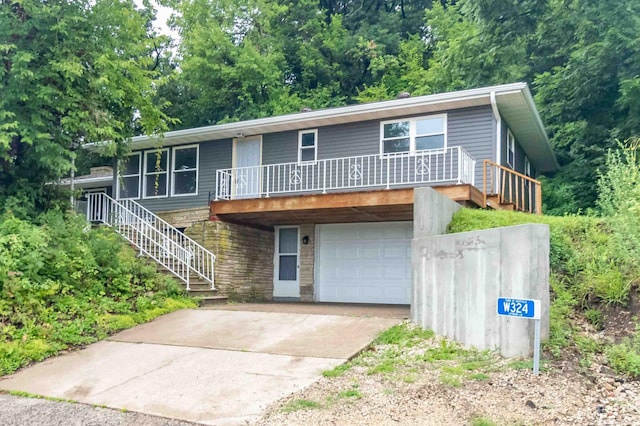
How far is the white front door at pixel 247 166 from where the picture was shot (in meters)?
13.9

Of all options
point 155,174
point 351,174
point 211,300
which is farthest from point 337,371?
point 155,174

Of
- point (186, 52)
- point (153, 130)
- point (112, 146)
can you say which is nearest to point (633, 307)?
point (112, 146)

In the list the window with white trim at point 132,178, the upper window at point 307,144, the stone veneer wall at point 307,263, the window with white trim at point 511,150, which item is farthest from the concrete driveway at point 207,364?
the window with white trim at point 132,178

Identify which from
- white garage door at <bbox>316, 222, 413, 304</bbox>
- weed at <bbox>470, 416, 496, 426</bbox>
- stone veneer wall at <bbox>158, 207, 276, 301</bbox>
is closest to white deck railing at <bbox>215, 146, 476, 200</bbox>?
stone veneer wall at <bbox>158, 207, 276, 301</bbox>

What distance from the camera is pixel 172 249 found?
12211 mm

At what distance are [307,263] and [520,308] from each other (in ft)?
28.5

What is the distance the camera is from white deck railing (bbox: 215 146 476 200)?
11.6 metres

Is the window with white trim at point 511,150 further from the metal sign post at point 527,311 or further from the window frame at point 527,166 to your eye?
the metal sign post at point 527,311

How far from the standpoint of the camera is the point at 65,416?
519 centimetres

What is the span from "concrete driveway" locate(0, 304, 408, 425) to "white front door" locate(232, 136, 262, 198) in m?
5.13

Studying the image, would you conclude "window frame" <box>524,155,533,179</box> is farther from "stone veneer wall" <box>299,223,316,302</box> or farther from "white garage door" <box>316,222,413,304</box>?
"stone veneer wall" <box>299,223,316,302</box>

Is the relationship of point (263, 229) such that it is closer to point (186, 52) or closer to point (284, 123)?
point (284, 123)

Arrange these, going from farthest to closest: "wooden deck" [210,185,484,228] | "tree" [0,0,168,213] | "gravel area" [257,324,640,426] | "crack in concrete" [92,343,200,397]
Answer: "wooden deck" [210,185,484,228] < "tree" [0,0,168,213] < "crack in concrete" [92,343,200,397] < "gravel area" [257,324,640,426]

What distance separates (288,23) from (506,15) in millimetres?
13350
